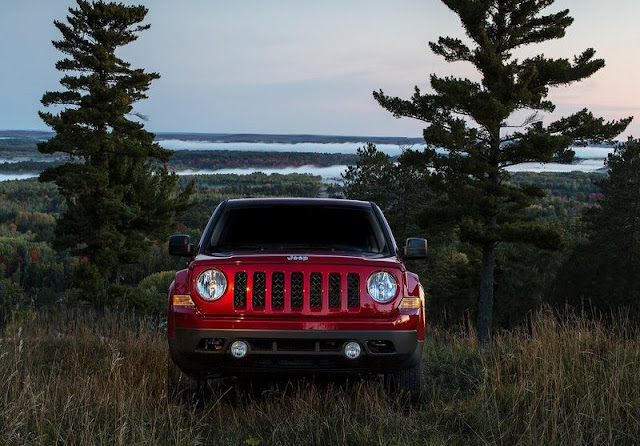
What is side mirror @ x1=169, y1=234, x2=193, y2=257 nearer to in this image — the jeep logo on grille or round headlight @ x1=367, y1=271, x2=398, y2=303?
the jeep logo on grille

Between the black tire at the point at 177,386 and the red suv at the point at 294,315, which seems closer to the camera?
the red suv at the point at 294,315

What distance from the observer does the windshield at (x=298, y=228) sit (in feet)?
19.7

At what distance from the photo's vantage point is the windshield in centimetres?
602

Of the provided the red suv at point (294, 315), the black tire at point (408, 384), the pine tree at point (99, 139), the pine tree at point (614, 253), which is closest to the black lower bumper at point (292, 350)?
the red suv at point (294, 315)

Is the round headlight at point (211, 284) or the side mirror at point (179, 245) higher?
the side mirror at point (179, 245)

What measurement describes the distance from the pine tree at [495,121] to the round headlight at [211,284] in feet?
88.3

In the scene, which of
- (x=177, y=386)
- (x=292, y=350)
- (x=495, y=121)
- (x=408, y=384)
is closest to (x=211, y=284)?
(x=292, y=350)

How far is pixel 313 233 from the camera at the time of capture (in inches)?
245

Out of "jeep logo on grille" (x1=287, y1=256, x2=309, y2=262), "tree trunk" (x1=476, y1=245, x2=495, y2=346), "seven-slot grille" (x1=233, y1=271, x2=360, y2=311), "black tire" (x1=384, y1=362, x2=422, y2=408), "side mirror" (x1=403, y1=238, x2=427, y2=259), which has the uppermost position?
"jeep logo on grille" (x1=287, y1=256, x2=309, y2=262)

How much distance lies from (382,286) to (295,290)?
0.67 m

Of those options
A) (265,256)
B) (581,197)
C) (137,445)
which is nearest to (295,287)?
(265,256)

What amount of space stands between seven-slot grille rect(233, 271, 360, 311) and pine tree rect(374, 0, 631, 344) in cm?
2674

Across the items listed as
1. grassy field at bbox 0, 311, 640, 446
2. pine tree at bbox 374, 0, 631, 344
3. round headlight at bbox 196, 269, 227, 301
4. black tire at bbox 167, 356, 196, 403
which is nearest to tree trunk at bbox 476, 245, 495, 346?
pine tree at bbox 374, 0, 631, 344

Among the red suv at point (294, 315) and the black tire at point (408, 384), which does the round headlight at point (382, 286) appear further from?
the black tire at point (408, 384)
